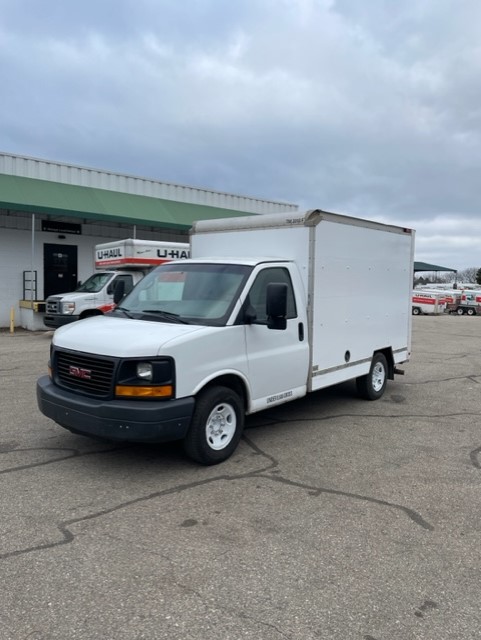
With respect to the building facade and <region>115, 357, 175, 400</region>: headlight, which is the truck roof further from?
the building facade

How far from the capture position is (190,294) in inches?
226

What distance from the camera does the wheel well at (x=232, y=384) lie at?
5.18 m

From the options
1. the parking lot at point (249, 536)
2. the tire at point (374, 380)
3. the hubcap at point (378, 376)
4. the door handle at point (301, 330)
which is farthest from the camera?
the hubcap at point (378, 376)

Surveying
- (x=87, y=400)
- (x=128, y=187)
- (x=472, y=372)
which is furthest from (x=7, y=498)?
(x=128, y=187)

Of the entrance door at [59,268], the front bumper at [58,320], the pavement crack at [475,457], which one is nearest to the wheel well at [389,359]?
the pavement crack at [475,457]

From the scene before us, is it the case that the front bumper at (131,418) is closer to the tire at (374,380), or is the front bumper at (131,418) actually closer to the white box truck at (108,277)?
the tire at (374,380)

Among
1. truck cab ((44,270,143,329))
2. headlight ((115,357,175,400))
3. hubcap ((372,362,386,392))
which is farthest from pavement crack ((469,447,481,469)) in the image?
truck cab ((44,270,143,329))

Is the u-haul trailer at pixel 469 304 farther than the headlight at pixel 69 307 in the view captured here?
Yes

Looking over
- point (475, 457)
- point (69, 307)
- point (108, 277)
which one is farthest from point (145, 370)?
point (108, 277)

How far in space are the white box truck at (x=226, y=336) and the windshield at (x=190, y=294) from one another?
0.6 inches

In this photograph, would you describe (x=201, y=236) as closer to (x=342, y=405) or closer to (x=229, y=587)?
(x=342, y=405)

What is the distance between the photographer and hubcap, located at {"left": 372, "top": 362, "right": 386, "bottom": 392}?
26.7 ft

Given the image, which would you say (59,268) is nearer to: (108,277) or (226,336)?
(108,277)

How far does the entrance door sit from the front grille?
674 inches
